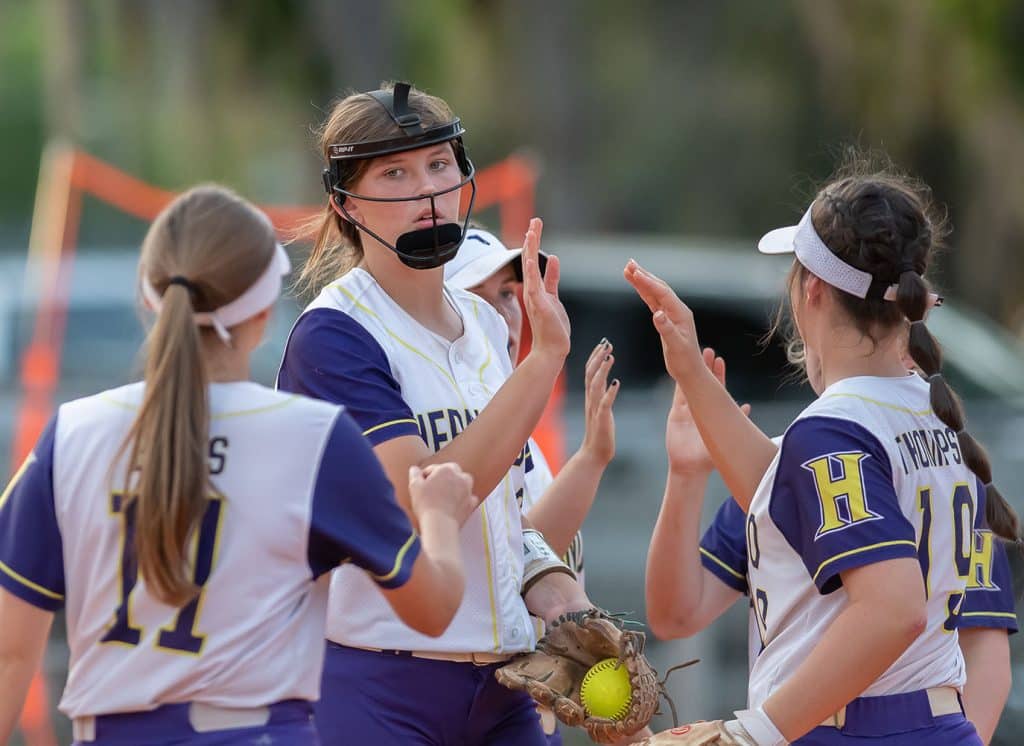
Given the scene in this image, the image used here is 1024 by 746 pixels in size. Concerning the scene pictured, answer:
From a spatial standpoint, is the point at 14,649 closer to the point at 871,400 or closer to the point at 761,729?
the point at 761,729

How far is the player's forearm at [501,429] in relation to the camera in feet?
10.0

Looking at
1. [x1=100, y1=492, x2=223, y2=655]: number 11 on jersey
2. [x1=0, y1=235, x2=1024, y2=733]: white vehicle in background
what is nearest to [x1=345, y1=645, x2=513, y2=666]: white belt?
[x1=100, y1=492, x2=223, y2=655]: number 11 on jersey

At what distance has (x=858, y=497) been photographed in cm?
291

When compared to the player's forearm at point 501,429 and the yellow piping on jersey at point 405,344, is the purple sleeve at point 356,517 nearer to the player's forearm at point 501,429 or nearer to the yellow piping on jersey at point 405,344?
the player's forearm at point 501,429

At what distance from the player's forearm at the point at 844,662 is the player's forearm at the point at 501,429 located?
0.71 metres

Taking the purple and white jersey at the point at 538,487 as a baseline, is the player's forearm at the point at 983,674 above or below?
below

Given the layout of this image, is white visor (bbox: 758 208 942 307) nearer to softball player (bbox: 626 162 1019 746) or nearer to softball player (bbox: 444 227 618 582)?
softball player (bbox: 626 162 1019 746)

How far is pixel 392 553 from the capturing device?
2.62 metres

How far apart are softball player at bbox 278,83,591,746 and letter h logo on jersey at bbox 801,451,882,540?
22.7 inches

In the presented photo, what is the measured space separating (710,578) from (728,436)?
1.68 feet

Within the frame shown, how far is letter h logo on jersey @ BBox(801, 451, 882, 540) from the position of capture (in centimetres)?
290

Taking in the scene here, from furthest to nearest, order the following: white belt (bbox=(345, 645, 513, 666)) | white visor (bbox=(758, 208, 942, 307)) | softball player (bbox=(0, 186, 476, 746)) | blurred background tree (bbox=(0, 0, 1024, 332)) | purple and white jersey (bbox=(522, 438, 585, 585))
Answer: blurred background tree (bbox=(0, 0, 1024, 332)) → purple and white jersey (bbox=(522, 438, 585, 585)) → white belt (bbox=(345, 645, 513, 666)) → white visor (bbox=(758, 208, 942, 307)) → softball player (bbox=(0, 186, 476, 746))

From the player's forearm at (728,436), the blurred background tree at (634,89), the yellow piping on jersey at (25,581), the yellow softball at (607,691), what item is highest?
the blurred background tree at (634,89)

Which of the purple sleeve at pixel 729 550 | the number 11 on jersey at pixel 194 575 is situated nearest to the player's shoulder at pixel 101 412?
the number 11 on jersey at pixel 194 575
